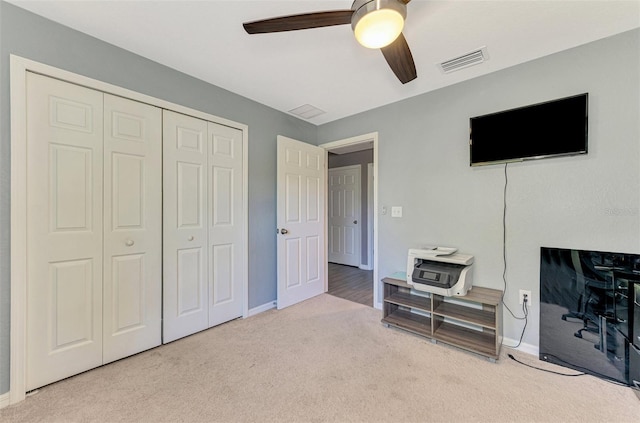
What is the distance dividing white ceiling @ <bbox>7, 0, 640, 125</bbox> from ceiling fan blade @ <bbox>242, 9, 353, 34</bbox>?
30 cm

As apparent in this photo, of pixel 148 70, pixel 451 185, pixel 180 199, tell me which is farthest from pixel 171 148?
pixel 451 185

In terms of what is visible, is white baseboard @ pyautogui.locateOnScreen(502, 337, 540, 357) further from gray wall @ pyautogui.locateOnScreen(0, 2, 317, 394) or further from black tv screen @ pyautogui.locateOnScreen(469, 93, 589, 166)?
gray wall @ pyautogui.locateOnScreen(0, 2, 317, 394)

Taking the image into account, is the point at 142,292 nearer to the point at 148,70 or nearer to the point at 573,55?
the point at 148,70

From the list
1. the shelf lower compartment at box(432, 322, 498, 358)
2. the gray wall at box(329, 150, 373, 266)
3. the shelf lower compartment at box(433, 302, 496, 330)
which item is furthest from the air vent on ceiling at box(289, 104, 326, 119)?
the shelf lower compartment at box(432, 322, 498, 358)

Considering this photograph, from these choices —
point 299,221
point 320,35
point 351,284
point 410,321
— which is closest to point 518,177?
point 410,321

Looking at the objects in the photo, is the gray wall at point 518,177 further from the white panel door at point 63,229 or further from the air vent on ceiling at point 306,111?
the white panel door at point 63,229

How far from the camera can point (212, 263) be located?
247 centimetres

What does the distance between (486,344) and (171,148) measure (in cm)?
310

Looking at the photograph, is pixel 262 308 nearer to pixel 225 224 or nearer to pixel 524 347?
pixel 225 224

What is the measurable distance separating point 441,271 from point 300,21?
208 cm

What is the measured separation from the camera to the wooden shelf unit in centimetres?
200

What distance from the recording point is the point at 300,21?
1282mm

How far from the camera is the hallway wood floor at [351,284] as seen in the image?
133 inches

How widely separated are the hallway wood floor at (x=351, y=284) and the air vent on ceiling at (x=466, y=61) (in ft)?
8.53
